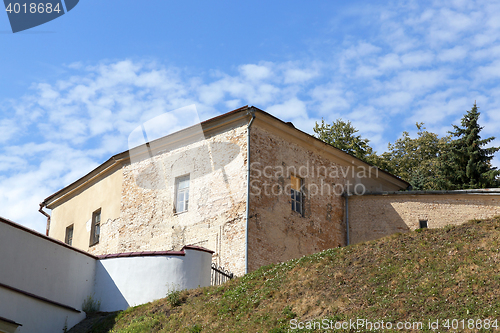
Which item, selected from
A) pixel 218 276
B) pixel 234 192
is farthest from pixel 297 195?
pixel 218 276

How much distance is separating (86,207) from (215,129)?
8.66 m

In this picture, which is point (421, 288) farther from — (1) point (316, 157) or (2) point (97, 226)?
(2) point (97, 226)

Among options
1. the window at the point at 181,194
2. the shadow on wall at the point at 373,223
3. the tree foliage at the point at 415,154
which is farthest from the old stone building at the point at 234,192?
the tree foliage at the point at 415,154

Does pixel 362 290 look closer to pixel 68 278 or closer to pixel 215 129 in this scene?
pixel 68 278

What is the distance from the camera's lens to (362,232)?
2102cm

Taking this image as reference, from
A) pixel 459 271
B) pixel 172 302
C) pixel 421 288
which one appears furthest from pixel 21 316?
pixel 459 271

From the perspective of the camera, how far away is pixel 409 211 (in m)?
20.8

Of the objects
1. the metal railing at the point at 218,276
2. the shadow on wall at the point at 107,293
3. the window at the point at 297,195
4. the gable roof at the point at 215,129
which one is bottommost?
the shadow on wall at the point at 107,293

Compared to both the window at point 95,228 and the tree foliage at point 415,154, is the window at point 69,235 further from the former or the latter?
the tree foliage at point 415,154

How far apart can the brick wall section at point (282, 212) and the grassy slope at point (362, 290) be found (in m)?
3.56

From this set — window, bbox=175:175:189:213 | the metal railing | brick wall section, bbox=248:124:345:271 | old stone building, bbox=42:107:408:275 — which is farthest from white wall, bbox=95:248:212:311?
window, bbox=175:175:189:213

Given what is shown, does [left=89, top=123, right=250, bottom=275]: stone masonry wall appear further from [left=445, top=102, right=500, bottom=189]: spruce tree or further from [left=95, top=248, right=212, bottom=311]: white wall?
[left=445, top=102, right=500, bottom=189]: spruce tree

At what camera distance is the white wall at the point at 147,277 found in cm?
1477

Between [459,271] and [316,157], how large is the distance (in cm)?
1041
